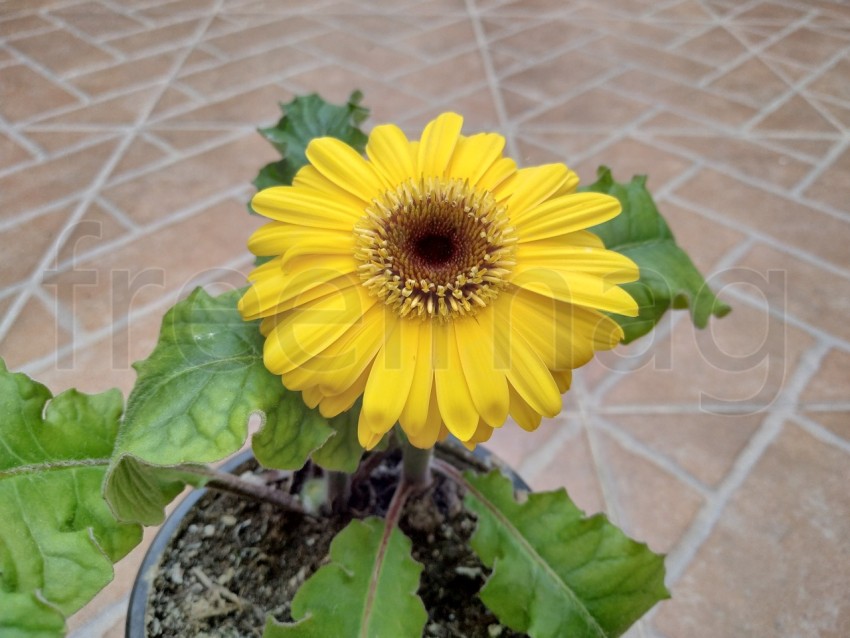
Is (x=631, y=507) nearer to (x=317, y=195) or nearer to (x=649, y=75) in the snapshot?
(x=317, y=195)

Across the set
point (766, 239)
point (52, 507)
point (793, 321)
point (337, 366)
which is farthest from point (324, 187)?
point (766, 239)

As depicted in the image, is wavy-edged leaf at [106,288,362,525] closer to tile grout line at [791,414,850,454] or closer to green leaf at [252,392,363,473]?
green leaf at [252,392,363,473]

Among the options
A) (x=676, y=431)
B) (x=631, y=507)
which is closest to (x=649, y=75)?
(x=676, y=431)

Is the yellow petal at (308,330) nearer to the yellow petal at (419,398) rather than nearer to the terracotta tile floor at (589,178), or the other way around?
the yellow petal at (419,398)

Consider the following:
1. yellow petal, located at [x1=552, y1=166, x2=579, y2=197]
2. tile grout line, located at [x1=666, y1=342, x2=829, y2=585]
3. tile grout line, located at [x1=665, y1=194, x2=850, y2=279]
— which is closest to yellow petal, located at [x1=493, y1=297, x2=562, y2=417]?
yellow petal, located at [x1=552, y1=166, x2=579, y2=197]

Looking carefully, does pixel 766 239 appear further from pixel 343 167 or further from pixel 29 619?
pixel 29 619

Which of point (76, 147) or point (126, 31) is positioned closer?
point (76, 147)

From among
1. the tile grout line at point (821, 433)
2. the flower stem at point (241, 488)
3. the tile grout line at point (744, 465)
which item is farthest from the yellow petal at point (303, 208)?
the tile grout line at point (821, 433)
